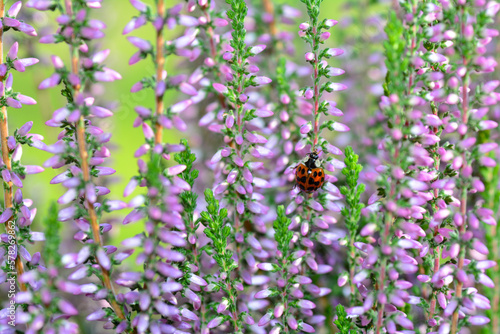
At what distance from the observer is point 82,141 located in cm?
68

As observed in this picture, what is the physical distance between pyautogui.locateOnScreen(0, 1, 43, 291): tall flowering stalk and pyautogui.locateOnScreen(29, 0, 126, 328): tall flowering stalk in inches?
3.7

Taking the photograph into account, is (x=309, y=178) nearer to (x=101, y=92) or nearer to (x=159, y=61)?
(x=159, y=61)

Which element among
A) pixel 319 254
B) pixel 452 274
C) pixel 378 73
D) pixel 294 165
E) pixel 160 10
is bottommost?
pixel 319 254

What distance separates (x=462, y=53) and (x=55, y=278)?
0.63 meters

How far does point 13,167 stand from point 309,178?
51 centimetres

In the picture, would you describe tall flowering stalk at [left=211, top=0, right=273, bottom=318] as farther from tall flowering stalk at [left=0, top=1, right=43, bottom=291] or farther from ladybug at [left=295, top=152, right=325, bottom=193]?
tall flowering stalk at [left=0, top=1, right=43, bottom=291]

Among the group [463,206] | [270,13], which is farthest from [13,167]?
[270,13]

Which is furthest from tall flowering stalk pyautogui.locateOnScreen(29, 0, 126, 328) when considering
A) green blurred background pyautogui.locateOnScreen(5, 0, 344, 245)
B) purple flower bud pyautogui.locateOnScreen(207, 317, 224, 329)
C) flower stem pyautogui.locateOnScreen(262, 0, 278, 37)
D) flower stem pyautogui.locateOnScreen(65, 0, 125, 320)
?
flower stem pyautogui.locateOnScreen(262, 0, 278, 37)

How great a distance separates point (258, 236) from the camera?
1.06 metres

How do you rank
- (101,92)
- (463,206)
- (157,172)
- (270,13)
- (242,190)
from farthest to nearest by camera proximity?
(101,92), (270,13), (242,190), (463,206), (157,172)

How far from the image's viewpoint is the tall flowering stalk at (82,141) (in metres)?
0.65

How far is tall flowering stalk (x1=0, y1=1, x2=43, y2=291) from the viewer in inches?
30.8

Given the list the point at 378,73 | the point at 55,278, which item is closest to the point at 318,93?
the point at 55,278

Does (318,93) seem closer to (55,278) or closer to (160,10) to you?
(160,10)
